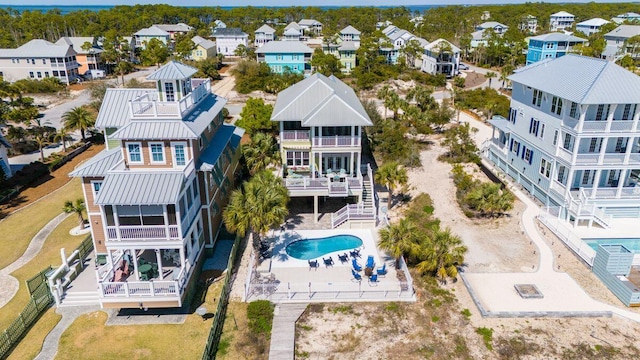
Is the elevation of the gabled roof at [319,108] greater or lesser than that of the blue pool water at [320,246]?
greater

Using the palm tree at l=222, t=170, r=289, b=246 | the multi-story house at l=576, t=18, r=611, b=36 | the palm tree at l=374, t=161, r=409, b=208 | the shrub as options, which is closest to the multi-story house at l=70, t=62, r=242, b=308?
the palm tree at l=222, t=170, r=289, b=246

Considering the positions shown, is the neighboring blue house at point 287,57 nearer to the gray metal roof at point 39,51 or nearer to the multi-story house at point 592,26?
the gray metal roof at point 39,51

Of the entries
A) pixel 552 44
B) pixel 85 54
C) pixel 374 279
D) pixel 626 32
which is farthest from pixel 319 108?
pixel 626 32

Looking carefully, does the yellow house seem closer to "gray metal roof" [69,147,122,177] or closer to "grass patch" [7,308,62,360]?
"gray metal roof" [69,147,122,177]

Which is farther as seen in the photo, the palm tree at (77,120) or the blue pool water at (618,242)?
the palm tree at (77,120)

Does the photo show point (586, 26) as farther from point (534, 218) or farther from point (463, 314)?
point (463, 314)

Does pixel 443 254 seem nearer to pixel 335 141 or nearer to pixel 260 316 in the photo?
pixel 260 316

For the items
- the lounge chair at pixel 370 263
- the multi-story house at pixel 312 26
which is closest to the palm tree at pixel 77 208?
the lounge chair at pixel 370 263

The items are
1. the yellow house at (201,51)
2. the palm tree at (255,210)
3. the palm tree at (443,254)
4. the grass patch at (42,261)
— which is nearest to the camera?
the grass patch at (42,261)
